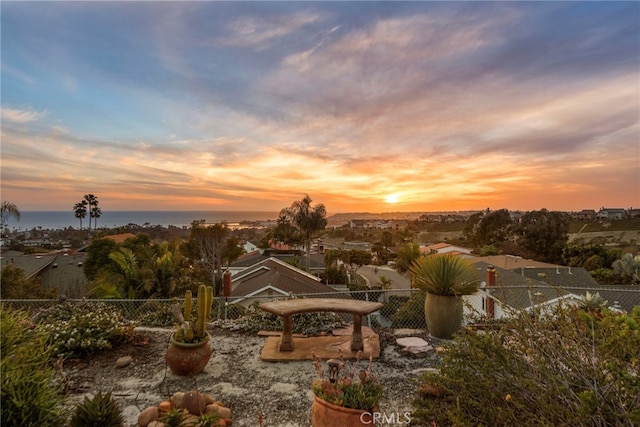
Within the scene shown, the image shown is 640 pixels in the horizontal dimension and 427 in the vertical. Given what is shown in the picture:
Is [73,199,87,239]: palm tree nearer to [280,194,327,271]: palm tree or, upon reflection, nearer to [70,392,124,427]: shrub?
[280,194,327,271]: palm tree

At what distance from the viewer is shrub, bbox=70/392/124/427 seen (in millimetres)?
2781

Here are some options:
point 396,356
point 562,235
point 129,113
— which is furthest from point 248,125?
point 562,235

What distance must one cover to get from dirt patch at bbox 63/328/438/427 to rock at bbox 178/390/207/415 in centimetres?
42

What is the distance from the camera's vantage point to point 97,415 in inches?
111

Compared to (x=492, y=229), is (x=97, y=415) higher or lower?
lower

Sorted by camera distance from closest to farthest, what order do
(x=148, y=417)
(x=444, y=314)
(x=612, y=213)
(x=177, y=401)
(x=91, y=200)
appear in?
(x=148, y=417)
(x=177, y=401)
(x=444, y=314)
(x=91, y=200)
(x=612, y=213)

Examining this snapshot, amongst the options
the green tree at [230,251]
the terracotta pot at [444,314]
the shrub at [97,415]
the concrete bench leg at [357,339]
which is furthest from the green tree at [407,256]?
the shrub at [97,415]

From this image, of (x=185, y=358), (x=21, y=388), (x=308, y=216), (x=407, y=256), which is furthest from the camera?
(x=308, y=216)

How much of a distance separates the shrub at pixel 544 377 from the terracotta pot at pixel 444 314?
7.26ft

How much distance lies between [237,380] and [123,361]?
6.01 ft

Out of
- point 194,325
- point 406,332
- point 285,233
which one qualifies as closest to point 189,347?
point 194,325

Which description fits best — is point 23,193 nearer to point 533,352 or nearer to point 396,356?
point 396,356

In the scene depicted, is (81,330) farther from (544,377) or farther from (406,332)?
(544,377)

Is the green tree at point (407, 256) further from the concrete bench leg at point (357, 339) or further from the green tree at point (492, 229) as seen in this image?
the concrete bench leg at point (357, 339)
